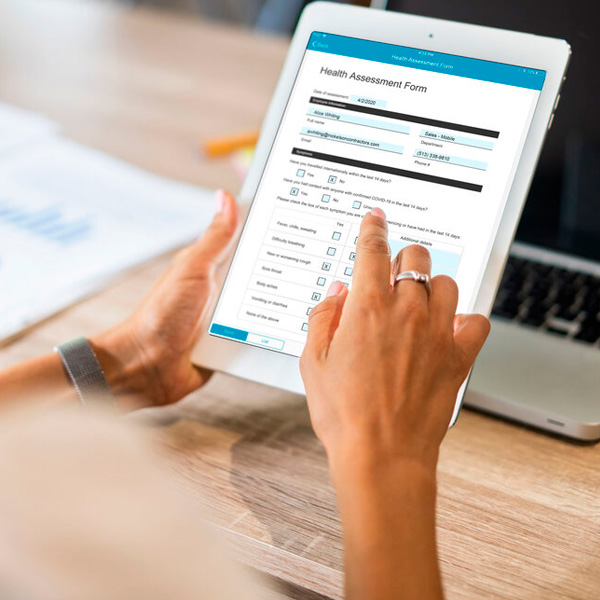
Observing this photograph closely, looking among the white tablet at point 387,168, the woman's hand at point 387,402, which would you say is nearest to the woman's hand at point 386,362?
the woman's hand at point 387,402

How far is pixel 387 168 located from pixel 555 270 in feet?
0.95

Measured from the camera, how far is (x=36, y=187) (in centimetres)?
106

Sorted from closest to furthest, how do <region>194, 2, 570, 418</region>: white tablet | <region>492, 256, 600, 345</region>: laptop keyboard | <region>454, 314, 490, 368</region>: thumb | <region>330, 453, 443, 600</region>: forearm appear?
<region>330, 453, 443, 600</region>: forearm, <region>454, 314, 490, 368</region>: thumb, <region>194, 2, 570, 418</region>: white tablet, <region>492, 256, 600, 345</region>: laptop keyboard

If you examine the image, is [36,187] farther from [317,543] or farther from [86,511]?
[86,511]

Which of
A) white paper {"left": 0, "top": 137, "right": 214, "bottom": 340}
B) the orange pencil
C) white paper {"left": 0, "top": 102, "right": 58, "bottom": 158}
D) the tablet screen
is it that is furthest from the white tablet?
white paper {"left": 0, "top": 102, "right": 58, "bottom": 158}

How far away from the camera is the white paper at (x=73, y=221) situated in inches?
32.6

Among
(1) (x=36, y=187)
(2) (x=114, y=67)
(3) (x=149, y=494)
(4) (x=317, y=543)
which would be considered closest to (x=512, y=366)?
(4) (x=317, y=543)

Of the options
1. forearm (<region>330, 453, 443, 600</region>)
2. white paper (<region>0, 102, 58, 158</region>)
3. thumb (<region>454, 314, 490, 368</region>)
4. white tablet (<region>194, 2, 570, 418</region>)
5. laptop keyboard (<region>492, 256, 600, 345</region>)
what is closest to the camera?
forearm (<region>330, 453, 443, 600</region>)

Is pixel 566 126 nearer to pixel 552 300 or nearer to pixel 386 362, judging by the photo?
pixel 552 300

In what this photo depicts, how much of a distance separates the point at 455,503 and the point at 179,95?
1.12 metres

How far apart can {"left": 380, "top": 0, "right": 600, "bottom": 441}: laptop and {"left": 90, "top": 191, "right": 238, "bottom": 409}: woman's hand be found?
0.89 ft

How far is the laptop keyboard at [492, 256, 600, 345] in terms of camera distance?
751 millimetres

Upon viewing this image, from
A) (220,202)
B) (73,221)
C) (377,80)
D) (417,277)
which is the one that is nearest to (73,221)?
(73,221)

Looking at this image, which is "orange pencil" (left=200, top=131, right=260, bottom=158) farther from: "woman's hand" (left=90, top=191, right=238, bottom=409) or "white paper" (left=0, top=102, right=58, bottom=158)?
"woman's hand" (left=90, top=191, right=238, bottom=409)
